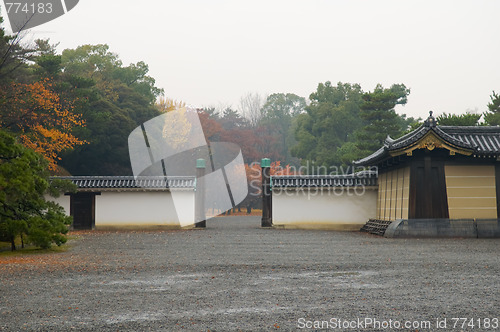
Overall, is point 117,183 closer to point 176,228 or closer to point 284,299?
point 176,228

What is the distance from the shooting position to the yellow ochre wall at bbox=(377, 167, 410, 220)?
18.9m

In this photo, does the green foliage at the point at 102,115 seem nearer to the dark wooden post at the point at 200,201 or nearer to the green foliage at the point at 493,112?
the dark wooden post at the point at 200,201

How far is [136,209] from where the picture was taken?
2412 centimetres

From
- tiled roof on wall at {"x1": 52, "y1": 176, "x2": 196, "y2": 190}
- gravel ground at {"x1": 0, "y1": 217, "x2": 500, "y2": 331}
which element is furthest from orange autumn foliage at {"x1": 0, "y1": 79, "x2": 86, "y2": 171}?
gravel ground at {"x1": 0, "y1": 217, "x2": 500, "y2": 331}

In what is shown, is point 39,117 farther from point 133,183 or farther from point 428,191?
point 428,191

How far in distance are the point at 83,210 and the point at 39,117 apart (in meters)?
7.43

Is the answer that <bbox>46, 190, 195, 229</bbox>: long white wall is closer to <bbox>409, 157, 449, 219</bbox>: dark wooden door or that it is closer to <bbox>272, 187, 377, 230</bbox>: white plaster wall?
<bbox>272, 187, 377, 230</bbox>: white plaster wall

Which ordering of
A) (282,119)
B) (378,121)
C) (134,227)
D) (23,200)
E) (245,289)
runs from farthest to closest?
(282,119)
(378,121)
(134,227)
(23,200)
(245,289)

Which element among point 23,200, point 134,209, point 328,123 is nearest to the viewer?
point 23,200

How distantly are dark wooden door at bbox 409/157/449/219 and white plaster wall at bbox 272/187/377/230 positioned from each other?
5300 mm

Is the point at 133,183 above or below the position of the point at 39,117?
below

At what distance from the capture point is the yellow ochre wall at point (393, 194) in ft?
61.9

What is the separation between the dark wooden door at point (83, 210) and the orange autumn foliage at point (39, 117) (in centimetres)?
411

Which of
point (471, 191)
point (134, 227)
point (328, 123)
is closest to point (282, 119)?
point (328, 123)
